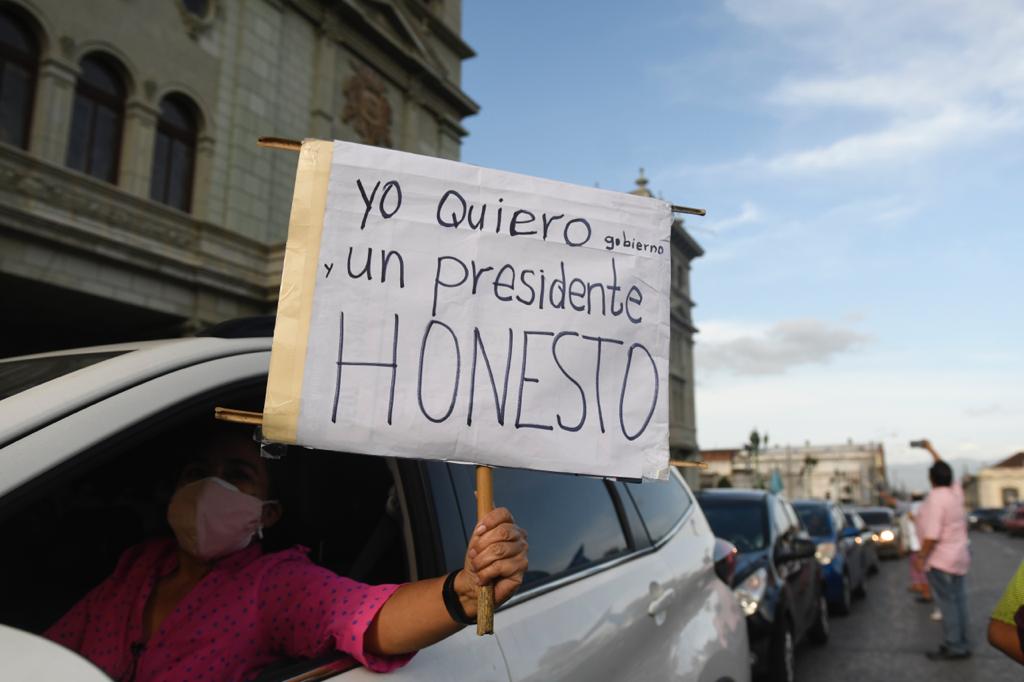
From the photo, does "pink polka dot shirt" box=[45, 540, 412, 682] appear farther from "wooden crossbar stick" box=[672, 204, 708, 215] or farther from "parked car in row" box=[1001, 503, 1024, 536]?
"parked car in row" box=[1001, 503, 1024, 536]

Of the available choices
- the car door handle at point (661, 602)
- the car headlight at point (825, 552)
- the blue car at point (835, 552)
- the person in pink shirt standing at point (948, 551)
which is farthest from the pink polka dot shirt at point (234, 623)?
the car headlight at point (825, 552)

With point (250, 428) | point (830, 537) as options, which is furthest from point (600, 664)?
point (830, 537)

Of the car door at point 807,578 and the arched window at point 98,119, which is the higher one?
the arched window at point 98,119

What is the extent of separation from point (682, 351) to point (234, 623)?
61.1 meters

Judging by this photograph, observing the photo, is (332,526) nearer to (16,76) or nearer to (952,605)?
(952,605)

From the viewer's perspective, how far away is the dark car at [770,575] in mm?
5828

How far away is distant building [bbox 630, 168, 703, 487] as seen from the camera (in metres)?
57.6

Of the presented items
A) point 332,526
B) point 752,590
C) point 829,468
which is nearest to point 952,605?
point 752,590

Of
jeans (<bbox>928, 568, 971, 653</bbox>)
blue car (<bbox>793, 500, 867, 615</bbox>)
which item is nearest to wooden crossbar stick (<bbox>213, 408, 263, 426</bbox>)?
jeans (<bbox>928, 568, 971, 653</bbox>)

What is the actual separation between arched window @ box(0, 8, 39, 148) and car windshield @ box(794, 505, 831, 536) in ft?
46.5

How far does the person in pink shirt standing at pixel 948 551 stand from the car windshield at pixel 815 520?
144 inches

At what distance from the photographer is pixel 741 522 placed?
7.20 metres

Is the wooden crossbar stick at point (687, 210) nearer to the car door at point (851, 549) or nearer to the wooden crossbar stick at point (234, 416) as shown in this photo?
the wooden crossbar stick at point (234, 416)

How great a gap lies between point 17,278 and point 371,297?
13.9m
